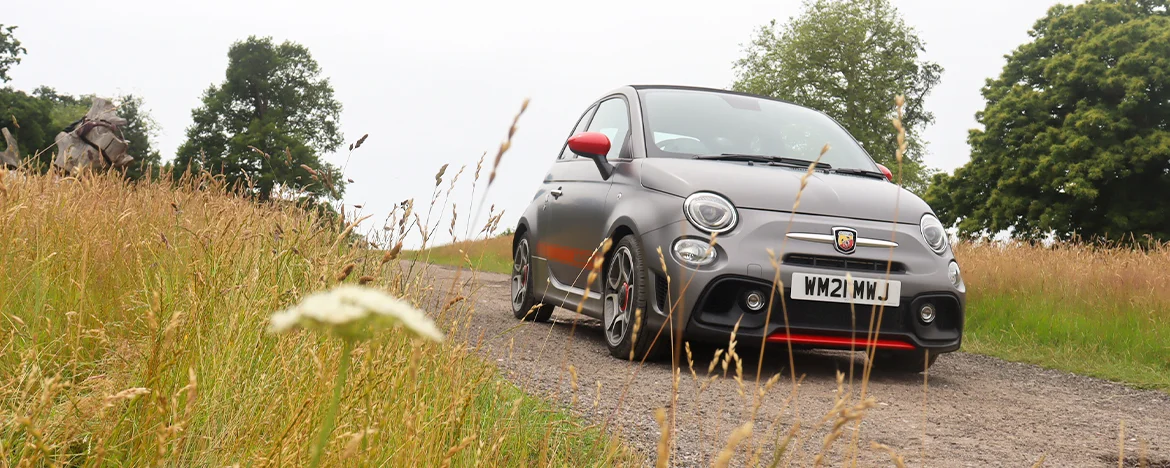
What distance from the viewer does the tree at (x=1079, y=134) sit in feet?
94.7

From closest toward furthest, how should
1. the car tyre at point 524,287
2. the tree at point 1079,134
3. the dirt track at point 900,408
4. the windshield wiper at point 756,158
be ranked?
1. the dirt track at point 900,408
2. the windshield wiper at point 756,158
3. the car tyre at point 524,287
4. the tree at point 1079,134

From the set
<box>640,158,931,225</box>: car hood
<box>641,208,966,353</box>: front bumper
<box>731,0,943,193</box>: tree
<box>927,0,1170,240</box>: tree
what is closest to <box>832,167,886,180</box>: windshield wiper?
<box>640,158,931,225</box>: car hood

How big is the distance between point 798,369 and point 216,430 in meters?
3.85

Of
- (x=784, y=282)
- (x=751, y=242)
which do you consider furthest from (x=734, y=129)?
(x=784, y=282)

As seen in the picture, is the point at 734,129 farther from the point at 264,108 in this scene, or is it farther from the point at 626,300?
the point at 264,108

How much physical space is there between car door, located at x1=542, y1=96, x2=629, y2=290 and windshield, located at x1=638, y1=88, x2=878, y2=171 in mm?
277

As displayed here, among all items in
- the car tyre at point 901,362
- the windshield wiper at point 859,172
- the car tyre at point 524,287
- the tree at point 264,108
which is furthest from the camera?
the tree at point 264,108

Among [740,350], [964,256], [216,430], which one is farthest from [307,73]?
[216,430]

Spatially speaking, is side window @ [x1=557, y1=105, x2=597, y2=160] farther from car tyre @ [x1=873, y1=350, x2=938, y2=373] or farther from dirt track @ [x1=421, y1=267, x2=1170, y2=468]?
car tyre @ [x1=873, y1=350, x2=938, y2=373]

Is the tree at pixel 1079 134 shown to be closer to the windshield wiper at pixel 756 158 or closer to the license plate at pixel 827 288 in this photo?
the windshield wiper at pixel 756 158

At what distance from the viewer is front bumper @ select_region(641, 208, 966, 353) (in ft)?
16.0

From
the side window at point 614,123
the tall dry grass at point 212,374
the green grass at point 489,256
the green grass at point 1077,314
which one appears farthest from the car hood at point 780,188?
the green grass at point 489,256

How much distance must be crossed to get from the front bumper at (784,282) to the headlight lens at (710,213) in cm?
5

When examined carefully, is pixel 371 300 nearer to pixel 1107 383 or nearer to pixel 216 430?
pixel 216 430
